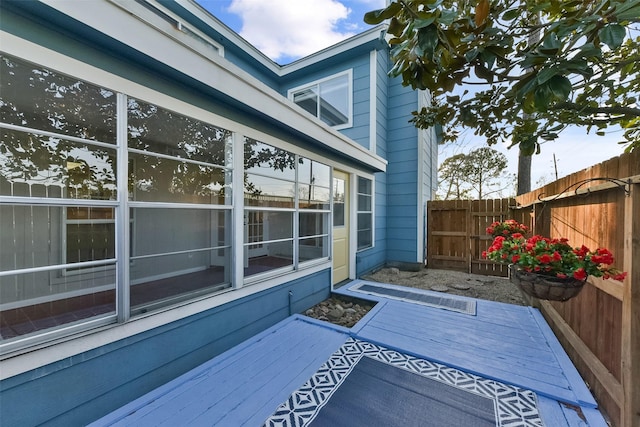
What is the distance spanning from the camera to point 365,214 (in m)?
5.54

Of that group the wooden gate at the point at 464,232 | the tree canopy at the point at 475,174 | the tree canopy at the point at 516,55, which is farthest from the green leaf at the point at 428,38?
the tree canopy at the point at 475,174

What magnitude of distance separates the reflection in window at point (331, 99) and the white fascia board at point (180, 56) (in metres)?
3.07

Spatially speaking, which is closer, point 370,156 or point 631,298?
point 631,298

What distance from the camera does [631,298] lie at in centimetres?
149

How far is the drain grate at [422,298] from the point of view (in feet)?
11.8

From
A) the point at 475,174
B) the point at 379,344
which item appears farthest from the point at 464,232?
the point at 475,174

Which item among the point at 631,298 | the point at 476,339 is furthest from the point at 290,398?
the point at 631,298

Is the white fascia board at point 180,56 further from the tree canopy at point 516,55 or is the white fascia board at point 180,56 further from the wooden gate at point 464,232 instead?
the wooden gate at point 464,232

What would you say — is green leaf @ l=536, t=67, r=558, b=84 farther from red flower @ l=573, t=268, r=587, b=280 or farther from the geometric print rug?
the geometric print rug

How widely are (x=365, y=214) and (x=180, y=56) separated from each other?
4311 millimetres

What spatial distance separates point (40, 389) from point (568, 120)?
4.14 metres

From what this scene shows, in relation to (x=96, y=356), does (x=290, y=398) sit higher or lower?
lower

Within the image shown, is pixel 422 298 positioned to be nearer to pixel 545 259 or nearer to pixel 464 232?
pixel 545 259

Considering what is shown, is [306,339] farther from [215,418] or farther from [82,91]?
[82,91]
